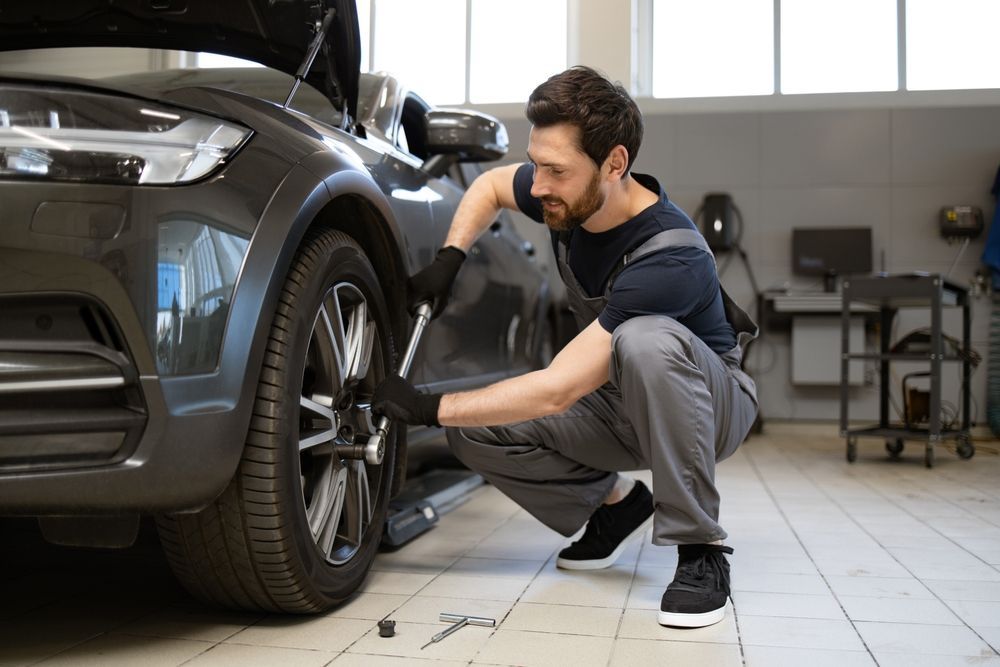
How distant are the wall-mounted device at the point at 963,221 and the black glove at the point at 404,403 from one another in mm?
5866

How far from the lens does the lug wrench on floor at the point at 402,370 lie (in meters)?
1.79

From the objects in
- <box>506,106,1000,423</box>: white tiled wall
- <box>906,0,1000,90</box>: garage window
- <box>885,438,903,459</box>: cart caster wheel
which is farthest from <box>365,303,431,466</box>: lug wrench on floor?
<box>906,0,1000,90</box>: garage window

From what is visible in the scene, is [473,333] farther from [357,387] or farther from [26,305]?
[26,305]

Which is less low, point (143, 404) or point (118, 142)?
point (118, 142)

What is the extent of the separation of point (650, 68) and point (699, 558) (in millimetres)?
6211

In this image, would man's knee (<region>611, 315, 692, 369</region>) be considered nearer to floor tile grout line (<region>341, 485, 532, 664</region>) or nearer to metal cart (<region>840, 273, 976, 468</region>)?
floor tile grout line (<region>341, 485, 532, 664</region>)

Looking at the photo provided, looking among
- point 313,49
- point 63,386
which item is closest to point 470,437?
point 313,49

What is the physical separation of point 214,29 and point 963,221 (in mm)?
5939

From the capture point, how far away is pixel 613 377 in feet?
6.23

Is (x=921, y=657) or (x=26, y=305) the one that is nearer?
(x=26, y=305)

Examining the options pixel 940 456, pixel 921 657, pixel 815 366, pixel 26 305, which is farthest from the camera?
pixel 815 366

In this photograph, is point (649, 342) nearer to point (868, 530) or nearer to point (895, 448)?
point (868, 530)

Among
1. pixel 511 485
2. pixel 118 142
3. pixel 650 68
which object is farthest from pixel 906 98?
pixel 118 142

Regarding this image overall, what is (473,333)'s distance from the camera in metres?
2.70
